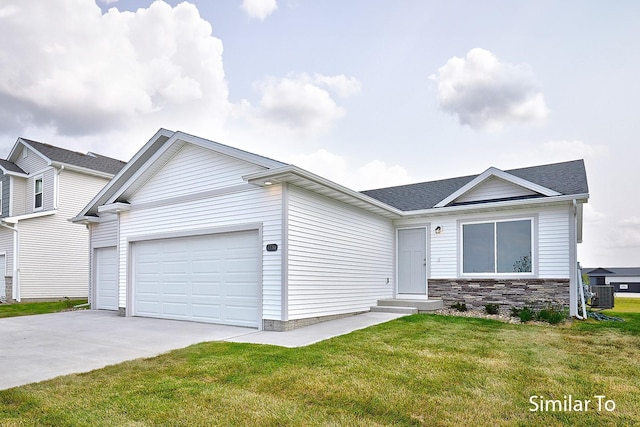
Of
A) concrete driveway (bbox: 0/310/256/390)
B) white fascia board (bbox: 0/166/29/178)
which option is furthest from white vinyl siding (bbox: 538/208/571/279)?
white fascia board (bbox: 0/166/29/178)

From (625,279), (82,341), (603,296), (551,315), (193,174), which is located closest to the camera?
(82,341)

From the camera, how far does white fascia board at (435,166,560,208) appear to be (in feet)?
34.0

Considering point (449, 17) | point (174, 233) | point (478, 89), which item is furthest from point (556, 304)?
point (174, 233)

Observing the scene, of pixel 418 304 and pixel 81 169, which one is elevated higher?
pixel 81 169

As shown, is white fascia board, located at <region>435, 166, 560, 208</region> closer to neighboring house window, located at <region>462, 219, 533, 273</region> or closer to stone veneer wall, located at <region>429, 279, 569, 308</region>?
neighboring house window, located at <region>462, 219, 533, 273</region>

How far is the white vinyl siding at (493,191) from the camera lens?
1117cm

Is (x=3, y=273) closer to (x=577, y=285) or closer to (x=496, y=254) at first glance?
(x=496, y=254)

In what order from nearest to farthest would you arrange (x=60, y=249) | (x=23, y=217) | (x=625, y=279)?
(x=23, y=217)
(x=60, y=249)
(x=625, y=279)

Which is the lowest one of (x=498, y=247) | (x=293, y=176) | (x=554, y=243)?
(x=498, y=247)

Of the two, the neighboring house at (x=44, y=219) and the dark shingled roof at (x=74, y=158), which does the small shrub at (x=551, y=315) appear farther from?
the dark shingled roof at (x=74, y=158)

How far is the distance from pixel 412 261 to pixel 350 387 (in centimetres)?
852

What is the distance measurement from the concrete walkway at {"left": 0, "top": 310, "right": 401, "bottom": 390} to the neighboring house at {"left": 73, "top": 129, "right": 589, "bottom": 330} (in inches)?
23.9

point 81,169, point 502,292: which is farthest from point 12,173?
point 502,292

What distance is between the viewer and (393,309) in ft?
36.4
